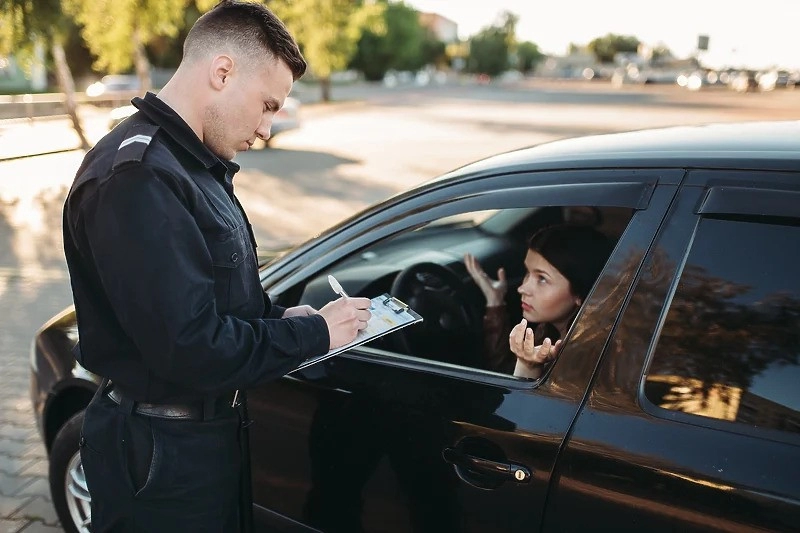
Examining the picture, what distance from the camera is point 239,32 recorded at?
1561 millimetres

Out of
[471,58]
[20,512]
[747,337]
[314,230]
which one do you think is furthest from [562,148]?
[471,58]

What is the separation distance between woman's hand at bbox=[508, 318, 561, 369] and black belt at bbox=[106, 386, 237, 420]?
80 cm

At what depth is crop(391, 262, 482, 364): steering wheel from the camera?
2.40m

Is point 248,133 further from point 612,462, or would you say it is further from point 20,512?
point 20,512

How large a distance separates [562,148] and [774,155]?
2.01ft

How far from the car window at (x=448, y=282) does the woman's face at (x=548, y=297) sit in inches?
6.8

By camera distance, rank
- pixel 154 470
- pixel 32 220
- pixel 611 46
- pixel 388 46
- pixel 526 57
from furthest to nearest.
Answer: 1. pixel 611 46
2. pixel 526 57
3. pixel 388 46
4. pixel 32 220
5. pixel 154 470

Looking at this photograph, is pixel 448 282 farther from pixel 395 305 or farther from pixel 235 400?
pixel 235 400

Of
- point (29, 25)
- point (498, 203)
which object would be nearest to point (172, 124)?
point (498, 203)

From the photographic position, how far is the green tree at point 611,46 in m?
156

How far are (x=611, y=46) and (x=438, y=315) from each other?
16917 cm

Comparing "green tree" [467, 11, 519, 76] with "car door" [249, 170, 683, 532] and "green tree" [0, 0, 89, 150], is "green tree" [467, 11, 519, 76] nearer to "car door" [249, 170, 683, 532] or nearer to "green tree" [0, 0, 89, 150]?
"green tree" [0, 0, 89, 150]

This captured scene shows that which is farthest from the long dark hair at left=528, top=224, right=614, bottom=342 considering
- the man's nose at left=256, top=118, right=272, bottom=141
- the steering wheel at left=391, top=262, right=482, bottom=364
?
the man's nose at left=256, top=118, right=272, bottom=141

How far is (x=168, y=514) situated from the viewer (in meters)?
1.69
